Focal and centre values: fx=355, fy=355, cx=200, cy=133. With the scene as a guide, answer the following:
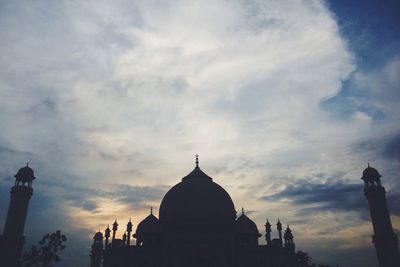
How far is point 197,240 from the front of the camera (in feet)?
103

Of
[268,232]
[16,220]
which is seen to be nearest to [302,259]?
[268,232]

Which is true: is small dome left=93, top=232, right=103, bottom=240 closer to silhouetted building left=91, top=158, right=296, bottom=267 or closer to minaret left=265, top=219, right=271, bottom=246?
silhouetted building left=91, top=158, right=296, bottom=267

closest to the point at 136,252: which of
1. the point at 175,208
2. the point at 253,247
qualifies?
the point at 175,208

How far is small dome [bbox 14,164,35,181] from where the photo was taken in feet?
130

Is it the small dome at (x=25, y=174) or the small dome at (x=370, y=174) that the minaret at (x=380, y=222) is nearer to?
the small dome at (x=370, y=174)

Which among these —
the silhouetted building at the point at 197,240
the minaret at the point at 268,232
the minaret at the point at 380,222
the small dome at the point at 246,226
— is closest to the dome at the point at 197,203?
the silhouetted building at the point at 197,240

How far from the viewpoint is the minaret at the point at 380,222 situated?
114 ft

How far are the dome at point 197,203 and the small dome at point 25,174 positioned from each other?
16.2m

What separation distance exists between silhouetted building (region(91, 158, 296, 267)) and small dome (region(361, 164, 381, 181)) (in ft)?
38.6

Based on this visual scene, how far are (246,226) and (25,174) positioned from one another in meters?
25.2

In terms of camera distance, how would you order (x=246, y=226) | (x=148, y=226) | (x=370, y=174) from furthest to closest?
(x=370, y=174) → (x=246, y=226) → (x=148, y=226)

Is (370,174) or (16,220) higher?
(370,174)

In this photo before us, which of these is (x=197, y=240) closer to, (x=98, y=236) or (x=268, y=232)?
(x=268, y=232)

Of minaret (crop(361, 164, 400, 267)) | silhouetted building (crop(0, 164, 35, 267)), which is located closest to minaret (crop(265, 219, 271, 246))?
minaret (crop(361, 164, 400, 267))
